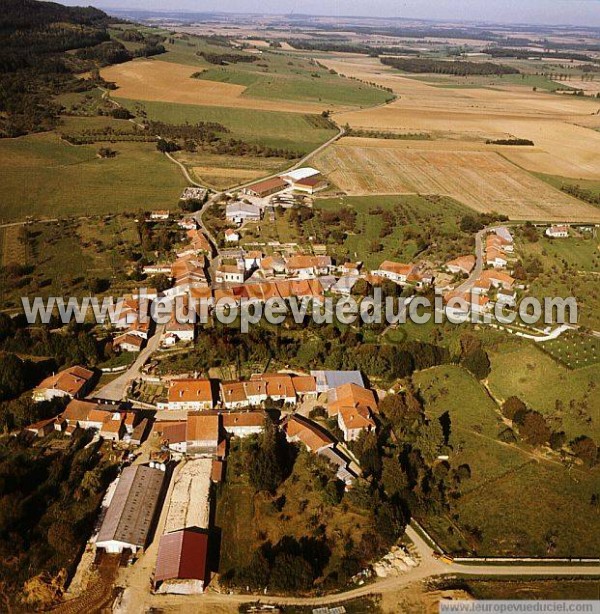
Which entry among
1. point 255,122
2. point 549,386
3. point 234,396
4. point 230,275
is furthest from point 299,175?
point 549,386

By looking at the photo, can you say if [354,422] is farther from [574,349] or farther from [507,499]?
A: [574,349]

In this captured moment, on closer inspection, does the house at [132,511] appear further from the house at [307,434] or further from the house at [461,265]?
the house at [461,265]

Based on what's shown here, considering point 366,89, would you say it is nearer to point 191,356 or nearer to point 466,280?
point 466,280

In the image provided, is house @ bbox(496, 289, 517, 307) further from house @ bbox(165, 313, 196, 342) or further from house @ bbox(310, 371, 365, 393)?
house @ bbox(165, 313, 196, 342)

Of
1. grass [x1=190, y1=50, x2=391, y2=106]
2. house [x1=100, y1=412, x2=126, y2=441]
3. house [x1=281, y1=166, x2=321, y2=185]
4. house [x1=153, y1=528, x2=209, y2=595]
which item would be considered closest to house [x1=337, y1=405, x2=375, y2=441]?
house [x1=153, y1=528, x2=209, y2=595]

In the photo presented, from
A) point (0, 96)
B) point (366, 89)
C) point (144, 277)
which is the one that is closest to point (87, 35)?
point (0, 96)
